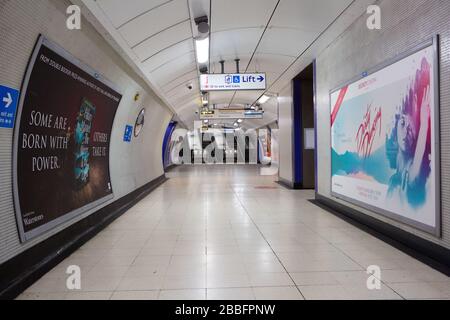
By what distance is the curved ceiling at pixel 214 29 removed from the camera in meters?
3.98

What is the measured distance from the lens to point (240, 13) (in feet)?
15.9

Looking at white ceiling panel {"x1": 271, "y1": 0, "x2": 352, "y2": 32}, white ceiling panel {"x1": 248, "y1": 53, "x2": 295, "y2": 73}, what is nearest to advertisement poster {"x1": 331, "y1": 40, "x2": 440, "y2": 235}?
white ceiling panel {"x1": 271, "y1": 0, "x2": 352, "y2": 32}

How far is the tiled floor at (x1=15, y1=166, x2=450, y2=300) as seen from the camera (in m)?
2.53

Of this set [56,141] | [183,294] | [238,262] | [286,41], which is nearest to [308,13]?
[286,41]

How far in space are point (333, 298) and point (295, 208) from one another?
369 centimetres

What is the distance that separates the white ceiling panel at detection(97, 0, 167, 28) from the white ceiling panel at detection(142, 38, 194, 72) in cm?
153

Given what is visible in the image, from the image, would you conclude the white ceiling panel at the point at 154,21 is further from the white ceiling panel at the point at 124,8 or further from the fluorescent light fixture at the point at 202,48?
the fluorescent light fixture at the point at 202,48

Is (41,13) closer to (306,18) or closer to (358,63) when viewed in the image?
(306,18)

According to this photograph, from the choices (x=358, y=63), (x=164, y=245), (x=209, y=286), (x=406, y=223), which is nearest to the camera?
(x=209, y=286)

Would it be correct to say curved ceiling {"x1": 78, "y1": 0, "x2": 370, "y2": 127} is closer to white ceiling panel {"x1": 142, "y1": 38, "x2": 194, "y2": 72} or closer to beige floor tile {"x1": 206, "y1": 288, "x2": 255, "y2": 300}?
white ceiling panel {"x1": 142, "y1": 38, "x2": 194, "y2": 72}
